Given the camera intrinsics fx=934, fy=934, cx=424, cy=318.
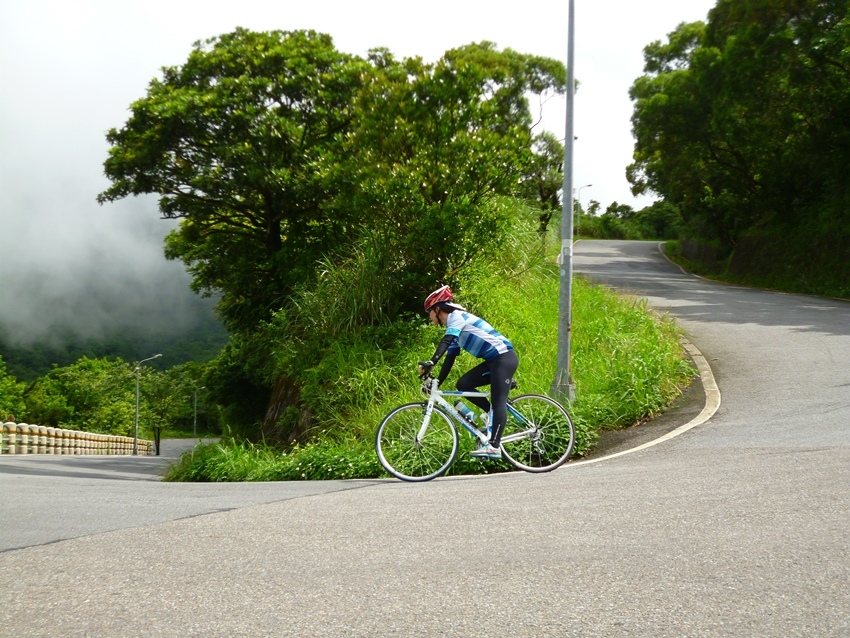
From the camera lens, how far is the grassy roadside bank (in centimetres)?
1242

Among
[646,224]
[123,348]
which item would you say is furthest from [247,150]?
[123,348]

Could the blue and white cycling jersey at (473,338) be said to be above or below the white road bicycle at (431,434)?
above

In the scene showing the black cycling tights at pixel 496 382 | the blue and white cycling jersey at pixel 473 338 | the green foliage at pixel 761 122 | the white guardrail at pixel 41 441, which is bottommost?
the white guardrail at pixel 41 441

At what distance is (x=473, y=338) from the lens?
9.40 metres

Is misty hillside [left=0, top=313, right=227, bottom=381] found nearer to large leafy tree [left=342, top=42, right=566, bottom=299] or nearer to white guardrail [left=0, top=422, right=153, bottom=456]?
white guardrail [left=0, top=422, right=153, bottom=456]

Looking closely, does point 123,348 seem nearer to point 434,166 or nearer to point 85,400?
point 85,400

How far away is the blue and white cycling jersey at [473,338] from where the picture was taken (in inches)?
368

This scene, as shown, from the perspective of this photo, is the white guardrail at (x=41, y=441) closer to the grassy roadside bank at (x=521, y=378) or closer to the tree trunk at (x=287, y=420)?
the tree trunk at (x=287, y=420)

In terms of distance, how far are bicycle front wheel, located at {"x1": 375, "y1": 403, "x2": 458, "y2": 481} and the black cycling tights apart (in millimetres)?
403

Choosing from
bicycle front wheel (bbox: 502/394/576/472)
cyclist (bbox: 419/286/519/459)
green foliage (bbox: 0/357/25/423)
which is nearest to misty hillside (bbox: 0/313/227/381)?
green foliage (bbox: 0/357/25/423)

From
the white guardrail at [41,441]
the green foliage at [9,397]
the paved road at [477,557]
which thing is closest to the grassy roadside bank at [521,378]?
the paved road at [477,557]

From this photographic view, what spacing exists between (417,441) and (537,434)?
1.51 meters

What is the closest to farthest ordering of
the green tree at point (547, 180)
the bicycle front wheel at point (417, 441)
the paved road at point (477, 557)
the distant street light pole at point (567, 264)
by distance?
the paved road at point (477, 557), the bicycle front wheel at point (417, 441), the distant street light pole at point (567, 264), the green tree at point (547, 180)

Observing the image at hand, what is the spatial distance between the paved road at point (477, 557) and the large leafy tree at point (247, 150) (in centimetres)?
1552
